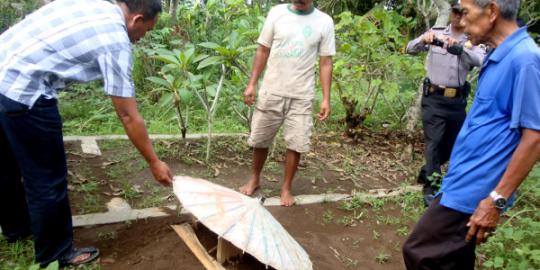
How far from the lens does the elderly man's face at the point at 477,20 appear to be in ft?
6.31

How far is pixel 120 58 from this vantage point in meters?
2.15

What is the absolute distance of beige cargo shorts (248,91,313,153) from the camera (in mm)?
3598

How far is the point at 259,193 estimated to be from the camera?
3938 millimetres

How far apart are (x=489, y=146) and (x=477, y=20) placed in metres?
0.57

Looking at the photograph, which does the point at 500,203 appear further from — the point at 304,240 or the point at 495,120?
the point at 304,240

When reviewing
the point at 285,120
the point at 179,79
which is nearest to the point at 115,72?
the point at 285,120

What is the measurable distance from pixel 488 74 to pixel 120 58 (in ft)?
5.80

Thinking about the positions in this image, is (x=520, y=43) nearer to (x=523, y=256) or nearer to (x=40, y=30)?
(x=523, y=256)

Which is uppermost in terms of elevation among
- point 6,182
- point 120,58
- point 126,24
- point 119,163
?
point 126,24

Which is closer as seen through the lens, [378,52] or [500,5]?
[500,5]

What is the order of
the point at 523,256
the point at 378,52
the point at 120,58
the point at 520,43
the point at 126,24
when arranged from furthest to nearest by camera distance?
1. the point at 378,52
2. the point at 523,256
3. the point at 126,24
4. the point at 120,58
5. the point at 520,43

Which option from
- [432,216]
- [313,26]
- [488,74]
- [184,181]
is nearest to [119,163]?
[184,181]

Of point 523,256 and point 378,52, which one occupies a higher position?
point 378,52

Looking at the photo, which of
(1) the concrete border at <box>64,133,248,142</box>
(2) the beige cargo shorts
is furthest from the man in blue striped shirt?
(1) the concrete border at <box>64,133,248,142</box>
